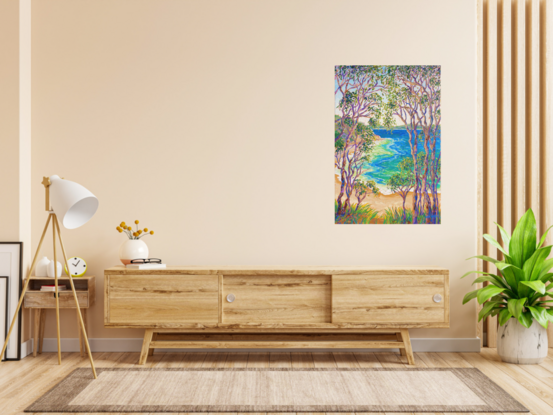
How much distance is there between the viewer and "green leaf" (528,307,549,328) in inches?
115

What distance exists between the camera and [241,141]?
3434 millimetres

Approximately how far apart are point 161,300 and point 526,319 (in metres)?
2.40

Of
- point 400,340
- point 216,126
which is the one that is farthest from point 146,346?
point 400,340

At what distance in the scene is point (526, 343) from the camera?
3.06 metres

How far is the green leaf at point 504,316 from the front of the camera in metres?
3.00

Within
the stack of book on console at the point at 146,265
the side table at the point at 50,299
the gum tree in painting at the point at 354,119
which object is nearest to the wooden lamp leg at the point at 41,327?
the side table at the point at 50,299

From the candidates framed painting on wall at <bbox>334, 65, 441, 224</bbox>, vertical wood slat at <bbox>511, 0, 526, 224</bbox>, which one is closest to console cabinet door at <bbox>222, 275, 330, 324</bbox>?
framed painting on wall at <bbox>334, 65, 441, 224</bbox>

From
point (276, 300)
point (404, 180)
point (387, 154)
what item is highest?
point (387, 154)

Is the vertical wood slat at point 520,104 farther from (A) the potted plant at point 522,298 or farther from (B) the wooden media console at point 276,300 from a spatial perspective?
(B) the wooden media console at point 276,300

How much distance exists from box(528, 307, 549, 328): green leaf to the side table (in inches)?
118

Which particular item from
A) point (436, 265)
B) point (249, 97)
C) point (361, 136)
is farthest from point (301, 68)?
point (436, 265)

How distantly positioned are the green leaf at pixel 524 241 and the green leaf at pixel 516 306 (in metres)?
0.25

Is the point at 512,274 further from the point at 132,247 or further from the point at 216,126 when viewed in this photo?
the point at 132,247

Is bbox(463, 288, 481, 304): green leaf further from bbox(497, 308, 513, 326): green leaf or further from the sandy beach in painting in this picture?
the sandy beach in painting
